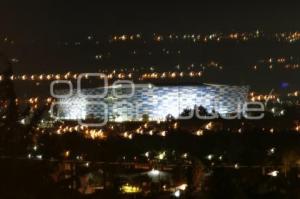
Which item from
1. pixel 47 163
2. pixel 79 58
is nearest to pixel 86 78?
pixel 79 58

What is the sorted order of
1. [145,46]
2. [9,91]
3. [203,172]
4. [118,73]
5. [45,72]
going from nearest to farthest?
1. [9,91]
2. [203,172]
3. [45,72]
4. [118,73]
5. [145,46]

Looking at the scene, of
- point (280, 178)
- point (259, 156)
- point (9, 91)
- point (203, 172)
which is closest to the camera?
point (9, 91)

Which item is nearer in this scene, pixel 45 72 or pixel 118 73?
pixel 45 72

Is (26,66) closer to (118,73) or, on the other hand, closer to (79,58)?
(79,58)

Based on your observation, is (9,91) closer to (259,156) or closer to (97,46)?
(259,156)

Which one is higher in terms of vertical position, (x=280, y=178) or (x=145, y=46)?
(x=145, y=46)

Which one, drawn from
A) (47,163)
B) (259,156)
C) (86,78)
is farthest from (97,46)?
(47,163)
